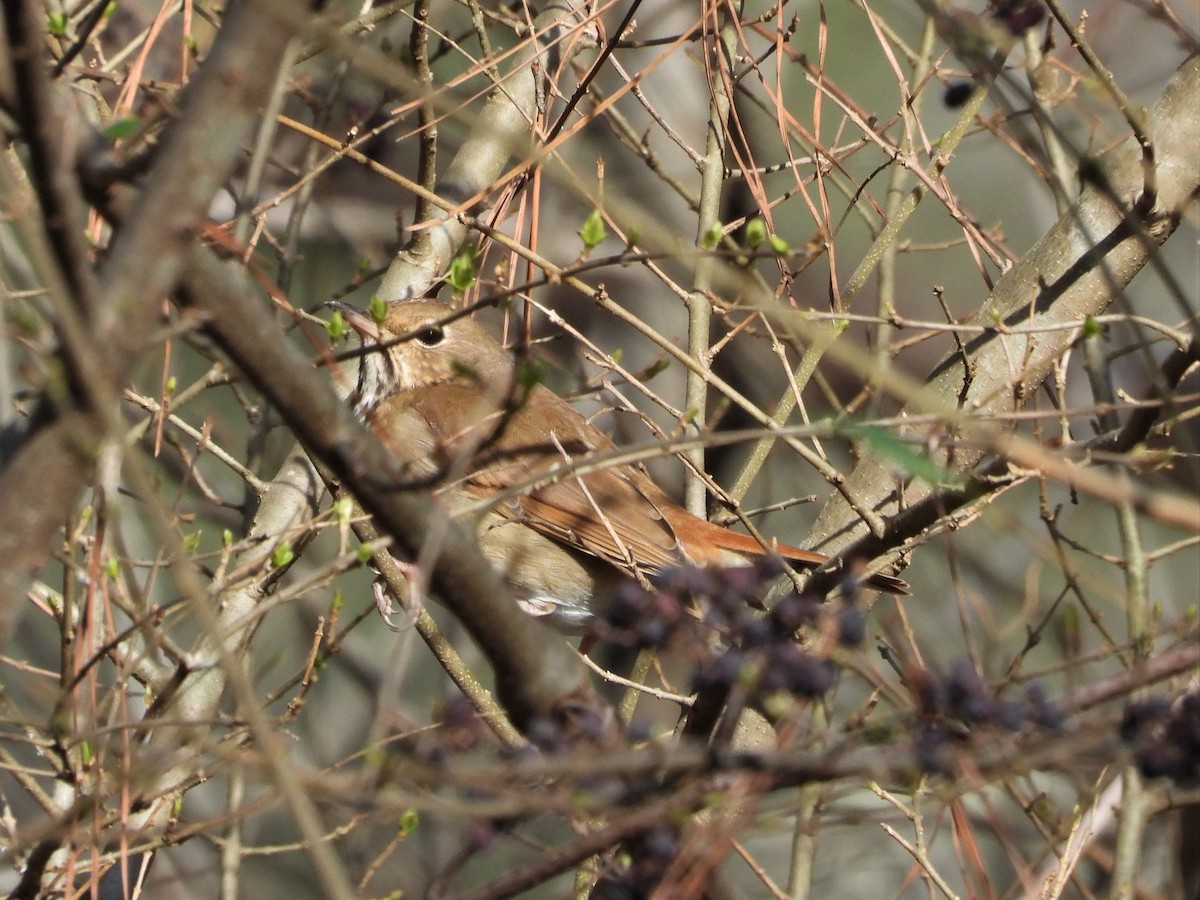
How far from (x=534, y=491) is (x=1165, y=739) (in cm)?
277

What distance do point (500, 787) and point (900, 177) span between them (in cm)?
293

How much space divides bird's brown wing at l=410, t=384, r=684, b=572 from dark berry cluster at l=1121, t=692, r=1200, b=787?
238 centimetres

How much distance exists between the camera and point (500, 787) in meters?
1.54

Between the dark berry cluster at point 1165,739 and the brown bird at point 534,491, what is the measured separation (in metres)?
2.35

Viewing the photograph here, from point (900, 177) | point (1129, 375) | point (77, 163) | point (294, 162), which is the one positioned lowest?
point (1129, 375)

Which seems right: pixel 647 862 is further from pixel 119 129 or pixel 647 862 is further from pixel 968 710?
pixel 119 129

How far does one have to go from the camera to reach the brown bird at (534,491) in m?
3.99

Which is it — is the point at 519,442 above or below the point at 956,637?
above

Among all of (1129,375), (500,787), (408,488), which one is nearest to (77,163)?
(408,488)

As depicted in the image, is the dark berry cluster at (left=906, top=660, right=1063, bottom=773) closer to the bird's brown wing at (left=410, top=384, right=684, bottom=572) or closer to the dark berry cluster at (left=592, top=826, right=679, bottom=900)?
the dark berry cluster at (left=592, top=826, right=679, bottom=900)

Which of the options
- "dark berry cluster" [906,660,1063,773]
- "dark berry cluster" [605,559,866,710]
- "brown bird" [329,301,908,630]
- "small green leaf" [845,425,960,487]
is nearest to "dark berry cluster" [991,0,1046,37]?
"small green leaf" [845,425,960,487]

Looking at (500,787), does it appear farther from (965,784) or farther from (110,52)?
(110,52)

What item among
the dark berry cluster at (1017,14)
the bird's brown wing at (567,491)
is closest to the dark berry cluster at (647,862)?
the dark berry cluster at (1017,14)

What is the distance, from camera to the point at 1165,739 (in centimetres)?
151
